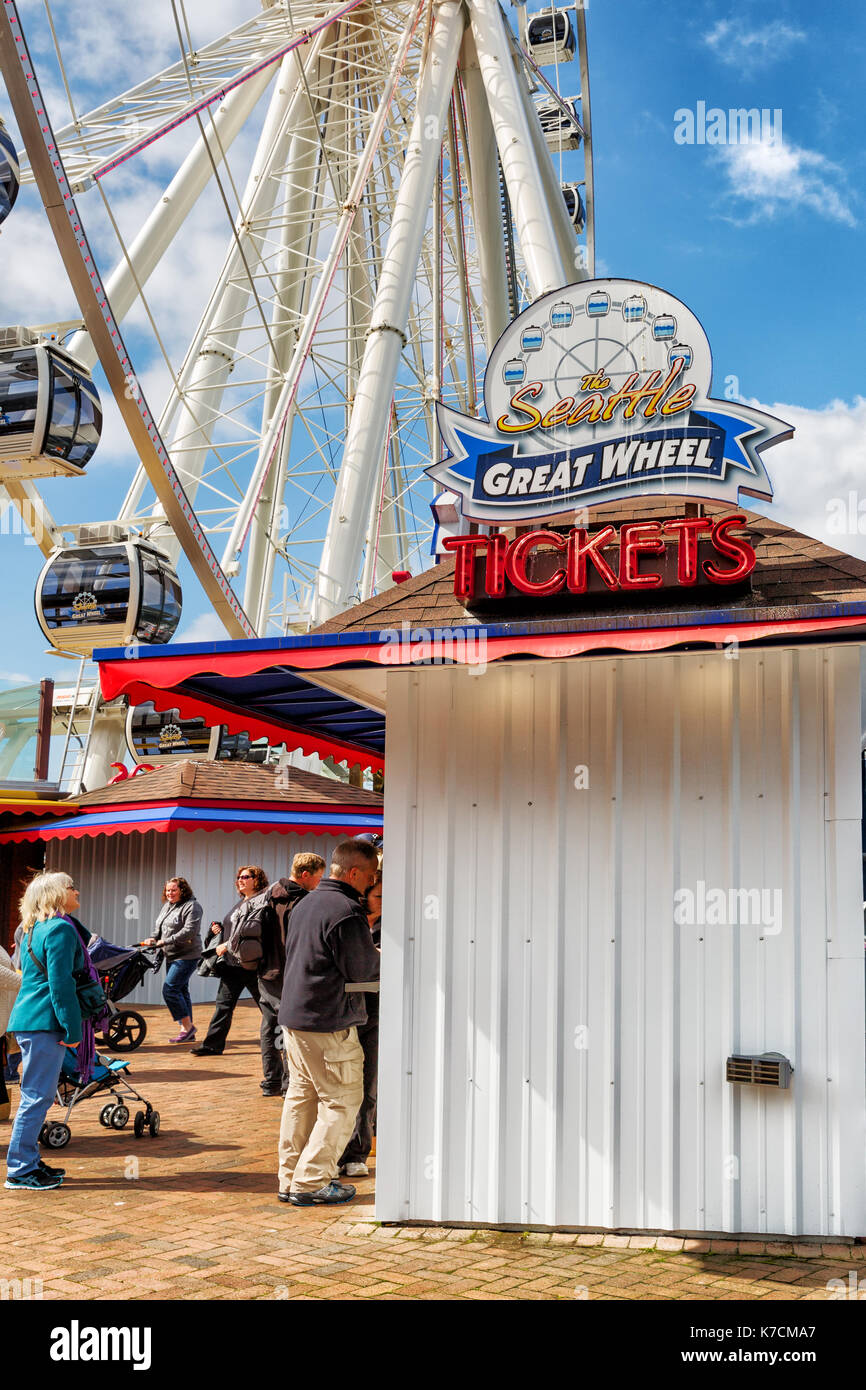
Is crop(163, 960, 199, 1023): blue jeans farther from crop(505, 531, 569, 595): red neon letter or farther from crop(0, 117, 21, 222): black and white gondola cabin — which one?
crop(505, 531, 569, 595): red neon letter

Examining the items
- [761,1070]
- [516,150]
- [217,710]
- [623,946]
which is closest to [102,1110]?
[217,710]

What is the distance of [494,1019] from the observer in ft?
20.1

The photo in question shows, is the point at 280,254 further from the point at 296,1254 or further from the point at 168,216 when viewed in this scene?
the point at 296,1254

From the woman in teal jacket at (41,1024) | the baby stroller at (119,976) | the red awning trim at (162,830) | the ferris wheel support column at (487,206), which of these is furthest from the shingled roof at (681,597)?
the ferris wheel support column at (487,206)

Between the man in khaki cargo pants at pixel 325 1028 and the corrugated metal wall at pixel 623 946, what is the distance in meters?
0.34

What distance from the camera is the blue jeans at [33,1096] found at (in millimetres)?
6926

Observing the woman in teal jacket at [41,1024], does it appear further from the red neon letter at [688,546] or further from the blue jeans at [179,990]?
the blue jeans at [179,990]

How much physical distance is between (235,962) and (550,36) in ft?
76.4

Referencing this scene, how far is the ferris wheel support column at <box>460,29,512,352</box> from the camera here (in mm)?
20094

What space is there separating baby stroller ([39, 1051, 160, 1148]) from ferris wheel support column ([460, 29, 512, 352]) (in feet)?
47.3

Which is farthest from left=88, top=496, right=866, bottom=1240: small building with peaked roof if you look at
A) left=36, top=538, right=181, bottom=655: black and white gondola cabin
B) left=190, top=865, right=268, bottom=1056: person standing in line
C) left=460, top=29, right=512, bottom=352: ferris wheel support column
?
left=460, top=29, right=512, bottom=352: ferris wheel support column

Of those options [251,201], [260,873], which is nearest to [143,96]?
[251,201]

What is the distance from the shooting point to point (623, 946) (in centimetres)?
600
